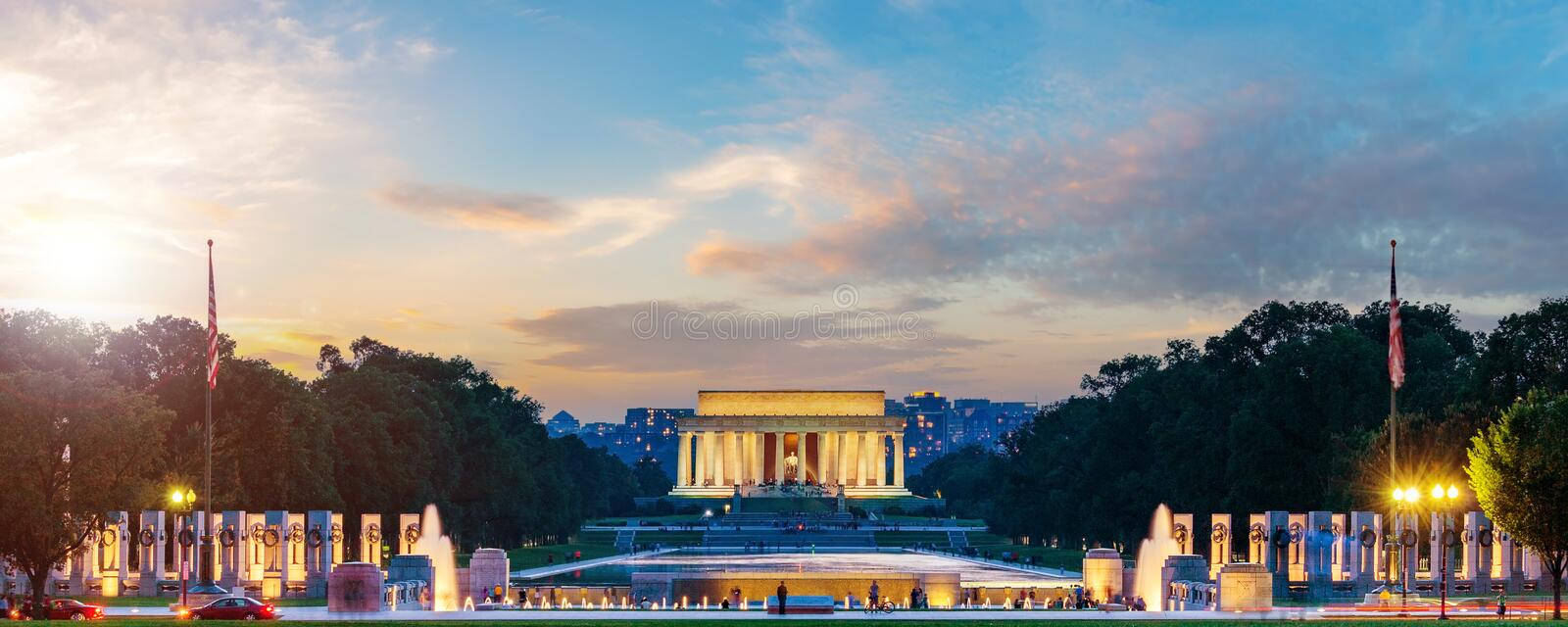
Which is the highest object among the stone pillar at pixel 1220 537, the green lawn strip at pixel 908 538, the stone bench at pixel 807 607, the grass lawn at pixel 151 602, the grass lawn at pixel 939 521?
the stone pillar at pixel 1220 537

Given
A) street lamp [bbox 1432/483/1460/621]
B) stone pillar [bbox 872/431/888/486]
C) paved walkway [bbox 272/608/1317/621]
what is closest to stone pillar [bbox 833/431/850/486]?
stone pillar [bbox 872/431/888/486]

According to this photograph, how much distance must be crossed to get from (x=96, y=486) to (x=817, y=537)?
5988 cm

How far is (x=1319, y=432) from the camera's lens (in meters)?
74.6

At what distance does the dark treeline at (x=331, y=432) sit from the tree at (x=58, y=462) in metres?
0.65

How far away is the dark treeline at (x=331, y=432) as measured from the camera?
68.1 metres

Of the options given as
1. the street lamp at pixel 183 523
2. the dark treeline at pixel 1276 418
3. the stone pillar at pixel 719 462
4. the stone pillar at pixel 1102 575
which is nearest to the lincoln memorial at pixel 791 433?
the stone pillar at pixel 719 462

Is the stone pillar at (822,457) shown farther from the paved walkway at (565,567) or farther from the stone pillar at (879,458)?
the paved walkway at (565,567)

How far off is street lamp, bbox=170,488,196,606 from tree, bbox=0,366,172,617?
200 centimetres

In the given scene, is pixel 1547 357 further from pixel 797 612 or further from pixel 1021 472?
pixel 1021 472

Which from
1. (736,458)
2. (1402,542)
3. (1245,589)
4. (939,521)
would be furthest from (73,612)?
(736,458)

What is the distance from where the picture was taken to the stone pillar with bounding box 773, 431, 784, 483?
180 meters

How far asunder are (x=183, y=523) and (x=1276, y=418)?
44.6 meters

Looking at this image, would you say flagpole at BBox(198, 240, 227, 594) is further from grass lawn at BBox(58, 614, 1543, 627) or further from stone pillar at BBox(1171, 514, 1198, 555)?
stone pillar at BBox(1171, 514, 1198, 555)

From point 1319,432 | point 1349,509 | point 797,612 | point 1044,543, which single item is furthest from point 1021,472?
point 797,612
